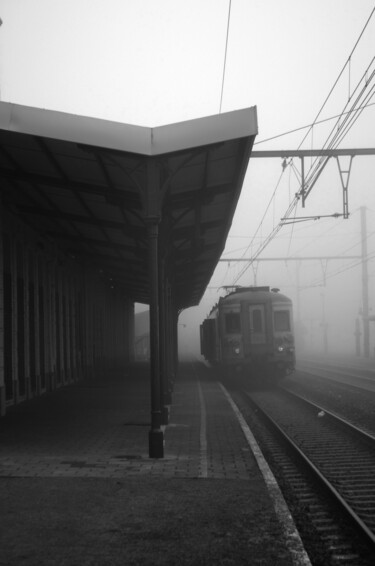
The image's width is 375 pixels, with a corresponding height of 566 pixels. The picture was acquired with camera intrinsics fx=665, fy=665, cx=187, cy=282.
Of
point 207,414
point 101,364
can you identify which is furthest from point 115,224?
point 101,364

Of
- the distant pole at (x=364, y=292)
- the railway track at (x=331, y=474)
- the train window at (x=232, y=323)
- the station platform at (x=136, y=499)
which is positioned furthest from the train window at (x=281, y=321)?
the distant pole at (x=364, y=292)

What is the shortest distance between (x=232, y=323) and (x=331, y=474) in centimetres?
1335

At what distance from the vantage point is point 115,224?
46.1 feet

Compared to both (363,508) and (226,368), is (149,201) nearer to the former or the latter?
(363,508)

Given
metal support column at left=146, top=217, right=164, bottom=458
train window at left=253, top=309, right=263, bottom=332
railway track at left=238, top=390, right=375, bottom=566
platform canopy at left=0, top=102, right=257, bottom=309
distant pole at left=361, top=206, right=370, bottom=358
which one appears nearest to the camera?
railway track at left=238, top=390, right=375, bottom=566

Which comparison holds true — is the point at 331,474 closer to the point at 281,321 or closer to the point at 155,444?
the point at 155,444

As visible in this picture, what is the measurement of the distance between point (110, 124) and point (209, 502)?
189 inches

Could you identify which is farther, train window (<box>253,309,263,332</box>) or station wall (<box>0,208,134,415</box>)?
train window (<box>253,309,263,332</box>)

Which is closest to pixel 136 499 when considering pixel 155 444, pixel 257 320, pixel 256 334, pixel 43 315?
pixel 155 444

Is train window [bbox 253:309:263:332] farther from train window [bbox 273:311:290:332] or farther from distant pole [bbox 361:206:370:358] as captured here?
distant pole [bbox 361:206:370:358]

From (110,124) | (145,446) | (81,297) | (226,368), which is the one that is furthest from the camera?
(81,297)

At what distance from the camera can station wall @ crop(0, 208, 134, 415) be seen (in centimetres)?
1445

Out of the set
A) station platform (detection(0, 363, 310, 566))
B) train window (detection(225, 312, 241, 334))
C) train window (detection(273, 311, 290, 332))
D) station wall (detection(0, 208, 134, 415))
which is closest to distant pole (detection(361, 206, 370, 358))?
station wall (detection(0, 208, 134, 415))

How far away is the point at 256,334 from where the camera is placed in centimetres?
Result: 2134
